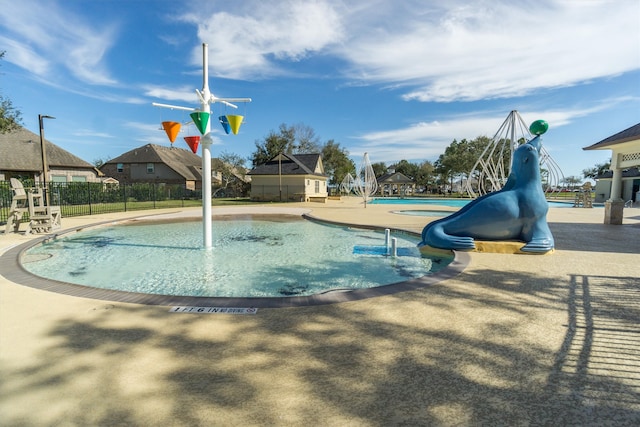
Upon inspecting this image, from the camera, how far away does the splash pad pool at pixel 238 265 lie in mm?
5723

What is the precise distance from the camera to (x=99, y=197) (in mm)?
26297

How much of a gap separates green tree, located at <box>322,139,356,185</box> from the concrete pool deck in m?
49.1

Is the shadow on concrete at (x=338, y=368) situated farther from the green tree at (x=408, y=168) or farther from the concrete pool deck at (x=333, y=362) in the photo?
the green tree at (x=408, y=168)

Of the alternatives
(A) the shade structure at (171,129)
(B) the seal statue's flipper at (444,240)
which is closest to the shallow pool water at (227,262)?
(B) the seal statue's flipper at (444,240)

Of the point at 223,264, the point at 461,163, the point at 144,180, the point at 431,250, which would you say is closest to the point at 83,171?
the point at 144,180

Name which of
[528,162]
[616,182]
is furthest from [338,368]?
[616,182]

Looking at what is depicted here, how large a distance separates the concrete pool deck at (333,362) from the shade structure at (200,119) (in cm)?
485

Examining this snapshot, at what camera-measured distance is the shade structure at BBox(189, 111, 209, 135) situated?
7949 mm

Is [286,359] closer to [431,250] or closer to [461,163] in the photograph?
[431,250]

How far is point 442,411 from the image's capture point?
7.46 feet

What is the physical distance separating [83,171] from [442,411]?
36627mm

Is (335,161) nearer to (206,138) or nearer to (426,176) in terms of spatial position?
(426,176)

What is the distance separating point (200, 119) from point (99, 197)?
2336 centimetres

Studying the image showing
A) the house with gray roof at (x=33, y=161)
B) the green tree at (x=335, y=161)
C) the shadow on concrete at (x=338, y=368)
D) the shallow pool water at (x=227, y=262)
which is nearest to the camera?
the shadow on concrete at (x=338, y=368)
